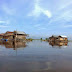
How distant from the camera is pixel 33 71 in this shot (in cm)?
630

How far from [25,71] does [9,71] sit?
46.1 inches

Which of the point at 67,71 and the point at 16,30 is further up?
the point at 16,30

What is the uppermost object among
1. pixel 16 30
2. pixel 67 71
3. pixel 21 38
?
pixel 16 30

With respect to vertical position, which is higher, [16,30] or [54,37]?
[16,30]

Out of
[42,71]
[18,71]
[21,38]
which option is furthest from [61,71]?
[21,38]

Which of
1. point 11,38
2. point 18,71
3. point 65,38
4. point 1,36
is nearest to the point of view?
point 18,71

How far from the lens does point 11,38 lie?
58781mm

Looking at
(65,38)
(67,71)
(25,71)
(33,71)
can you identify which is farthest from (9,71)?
(65,38)

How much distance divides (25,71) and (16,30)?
182ft

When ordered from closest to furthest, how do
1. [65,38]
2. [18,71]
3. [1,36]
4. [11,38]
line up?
[18,71]
[11,38]
[1,36]
[65,38]

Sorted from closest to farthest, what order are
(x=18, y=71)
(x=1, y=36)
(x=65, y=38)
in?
(x=18, y=71) → (x=1, y=36) → (x=65, y=38)

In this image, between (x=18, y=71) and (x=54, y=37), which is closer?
(x=18, y=71)

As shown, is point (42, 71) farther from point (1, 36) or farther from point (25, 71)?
point (1, 36)

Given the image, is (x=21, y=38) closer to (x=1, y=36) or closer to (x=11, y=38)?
(x=11, y=38)
